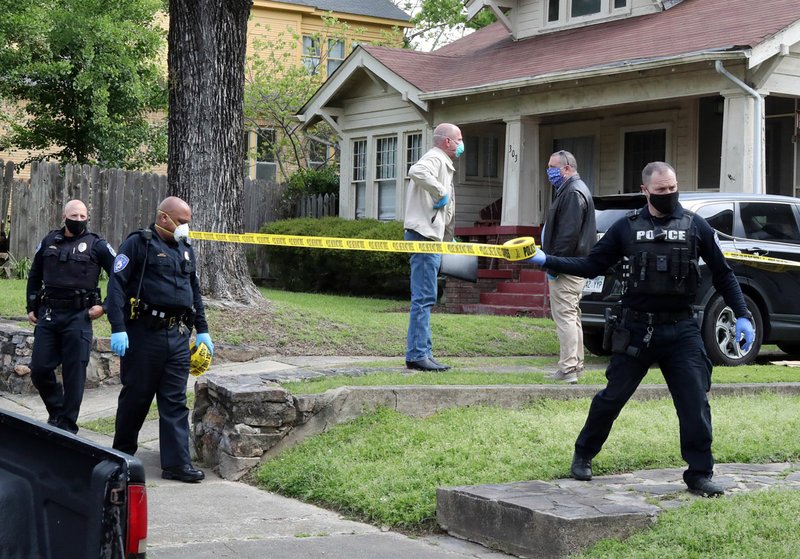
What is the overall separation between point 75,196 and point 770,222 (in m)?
12.4

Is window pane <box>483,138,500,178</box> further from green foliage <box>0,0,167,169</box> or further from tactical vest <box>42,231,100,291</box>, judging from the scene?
tactical vest <box>42,231,100,291</box>

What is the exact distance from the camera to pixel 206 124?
47.0ft

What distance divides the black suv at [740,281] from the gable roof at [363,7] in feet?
77.4

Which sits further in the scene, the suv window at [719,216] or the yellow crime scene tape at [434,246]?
the suv window at [719,216]

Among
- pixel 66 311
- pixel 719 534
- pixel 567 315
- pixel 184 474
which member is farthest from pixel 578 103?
pixel 719 534

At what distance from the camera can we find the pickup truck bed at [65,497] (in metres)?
3.41

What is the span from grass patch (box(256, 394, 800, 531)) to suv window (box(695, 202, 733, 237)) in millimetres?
3622

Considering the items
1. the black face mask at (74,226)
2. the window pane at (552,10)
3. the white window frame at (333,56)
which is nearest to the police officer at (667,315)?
the black face mask at (74,226)

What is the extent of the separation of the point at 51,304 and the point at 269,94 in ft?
66.9

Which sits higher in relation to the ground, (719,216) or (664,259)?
(719,216)

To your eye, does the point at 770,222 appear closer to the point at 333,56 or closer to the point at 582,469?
the point at 582,469

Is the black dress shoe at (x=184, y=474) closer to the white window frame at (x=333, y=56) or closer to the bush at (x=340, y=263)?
the bush at (x=340, y=263)

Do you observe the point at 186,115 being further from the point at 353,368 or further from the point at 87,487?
the point at 87,487

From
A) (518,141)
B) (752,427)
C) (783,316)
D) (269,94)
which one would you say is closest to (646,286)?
(752,427)
